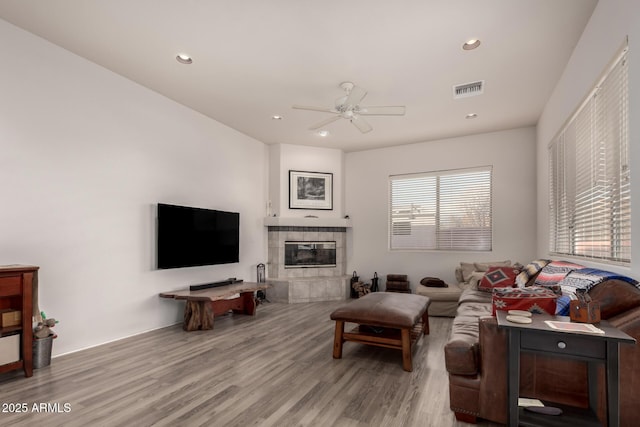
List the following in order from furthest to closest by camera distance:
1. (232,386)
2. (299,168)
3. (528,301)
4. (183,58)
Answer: (299,168) → (183,58) → (232,386) → (528,301)

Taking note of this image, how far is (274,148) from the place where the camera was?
643 cm

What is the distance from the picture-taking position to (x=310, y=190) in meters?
6.54

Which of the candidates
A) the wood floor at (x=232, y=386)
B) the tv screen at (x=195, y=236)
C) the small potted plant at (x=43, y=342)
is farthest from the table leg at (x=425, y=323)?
the small potted plant at (x=43, y=342)

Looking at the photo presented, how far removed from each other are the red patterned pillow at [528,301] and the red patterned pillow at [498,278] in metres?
2.13

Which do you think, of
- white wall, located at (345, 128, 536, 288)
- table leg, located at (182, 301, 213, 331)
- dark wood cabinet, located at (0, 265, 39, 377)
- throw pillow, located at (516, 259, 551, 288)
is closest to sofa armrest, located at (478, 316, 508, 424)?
throw pillow, located at (516, 259, 551, 288)

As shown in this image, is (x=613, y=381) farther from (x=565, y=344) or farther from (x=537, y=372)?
(x=537, y=372)

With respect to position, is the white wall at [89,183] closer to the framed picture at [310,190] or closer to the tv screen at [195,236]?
the tv screen at [195,236]

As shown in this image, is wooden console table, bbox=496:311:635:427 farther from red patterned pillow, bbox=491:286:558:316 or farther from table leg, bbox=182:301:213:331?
table leg, bbox=182:301:213:331

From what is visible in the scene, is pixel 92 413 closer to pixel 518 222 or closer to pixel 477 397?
pixel 477 397

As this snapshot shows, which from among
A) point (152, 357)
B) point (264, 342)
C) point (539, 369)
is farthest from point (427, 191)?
point (152, 357)

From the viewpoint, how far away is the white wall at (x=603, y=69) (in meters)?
1.91

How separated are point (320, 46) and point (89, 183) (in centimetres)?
269

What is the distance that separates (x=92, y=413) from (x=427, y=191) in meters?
5.65

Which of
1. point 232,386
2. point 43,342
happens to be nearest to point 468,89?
point 232,386
